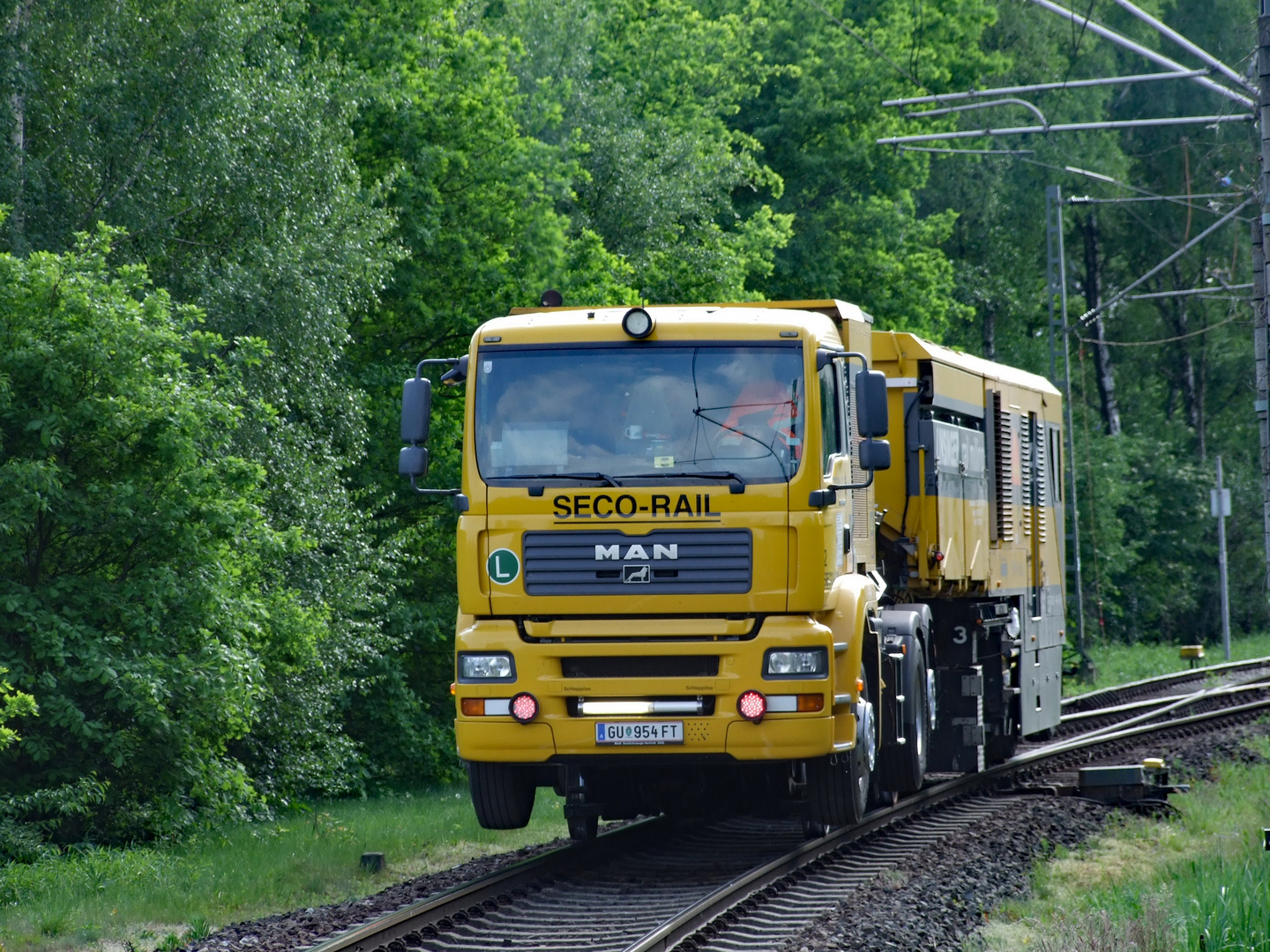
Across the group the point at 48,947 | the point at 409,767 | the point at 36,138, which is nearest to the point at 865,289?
the point at 409,767

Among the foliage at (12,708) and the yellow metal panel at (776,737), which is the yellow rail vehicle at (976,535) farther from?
the foliage at (12,708)

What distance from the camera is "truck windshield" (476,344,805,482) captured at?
1087cm

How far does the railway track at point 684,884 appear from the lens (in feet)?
30.3

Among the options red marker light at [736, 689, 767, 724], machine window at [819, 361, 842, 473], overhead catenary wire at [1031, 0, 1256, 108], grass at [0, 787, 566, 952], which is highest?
overhead catenary wire at [1031, 0, 1256, 108]

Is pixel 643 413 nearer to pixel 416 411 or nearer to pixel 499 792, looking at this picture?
pixel 416 411

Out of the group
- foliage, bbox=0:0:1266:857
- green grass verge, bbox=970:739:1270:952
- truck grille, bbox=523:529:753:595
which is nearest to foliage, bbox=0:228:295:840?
foliage, bbox=0:0:1266:857

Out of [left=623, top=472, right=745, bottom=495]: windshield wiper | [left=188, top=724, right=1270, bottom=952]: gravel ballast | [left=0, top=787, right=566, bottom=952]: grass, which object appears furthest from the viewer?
[left=623, top=472, right=745, bottom=495]: windshield wiper

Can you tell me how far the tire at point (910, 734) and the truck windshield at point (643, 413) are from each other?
3.20 meters

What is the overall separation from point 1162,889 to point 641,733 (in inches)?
122

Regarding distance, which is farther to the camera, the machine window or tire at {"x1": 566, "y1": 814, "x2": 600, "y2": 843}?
tire at {"x1": 566, "y1": 814, "x2": 600, "y2": 843}

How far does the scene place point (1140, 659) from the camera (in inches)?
1396

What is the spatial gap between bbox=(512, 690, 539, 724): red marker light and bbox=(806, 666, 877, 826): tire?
6.87 feet

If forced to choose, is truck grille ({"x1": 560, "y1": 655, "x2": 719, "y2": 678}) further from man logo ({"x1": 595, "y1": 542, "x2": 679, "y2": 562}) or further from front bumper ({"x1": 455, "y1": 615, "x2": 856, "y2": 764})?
man logo ({"x1": 595, "y1": 542, "x2": 679, "y2": 562})

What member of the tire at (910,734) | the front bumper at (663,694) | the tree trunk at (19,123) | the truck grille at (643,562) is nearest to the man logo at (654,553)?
the truck grille at (643,562)
